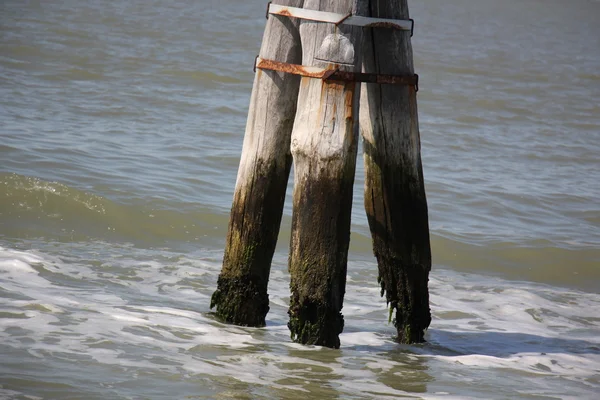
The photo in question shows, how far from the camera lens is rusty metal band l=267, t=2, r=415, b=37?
424 cm

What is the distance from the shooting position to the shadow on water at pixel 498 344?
5105 mm

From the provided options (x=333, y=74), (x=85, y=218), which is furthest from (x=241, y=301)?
(x=85, y=218)

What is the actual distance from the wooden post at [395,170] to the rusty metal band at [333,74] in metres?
0.05

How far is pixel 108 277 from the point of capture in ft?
20.0

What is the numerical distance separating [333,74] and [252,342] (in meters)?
1.58

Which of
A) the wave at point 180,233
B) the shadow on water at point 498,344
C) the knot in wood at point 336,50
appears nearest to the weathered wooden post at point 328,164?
the knot in wood at point 336,50

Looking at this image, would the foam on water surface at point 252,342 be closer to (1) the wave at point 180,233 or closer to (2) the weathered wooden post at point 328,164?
(2) the weathered wooden post at point 328,164

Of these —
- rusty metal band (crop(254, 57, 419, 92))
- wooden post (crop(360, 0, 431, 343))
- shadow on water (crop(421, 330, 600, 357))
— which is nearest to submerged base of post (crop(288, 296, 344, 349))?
wooden post (crop(360, 0, 431, 343))

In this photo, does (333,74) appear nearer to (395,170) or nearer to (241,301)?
(395,170)

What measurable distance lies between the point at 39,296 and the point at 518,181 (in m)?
7.29

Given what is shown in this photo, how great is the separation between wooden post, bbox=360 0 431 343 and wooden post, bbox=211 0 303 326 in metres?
0.43

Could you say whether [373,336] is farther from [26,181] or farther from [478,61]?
[478,61]

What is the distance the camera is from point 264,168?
4.56m

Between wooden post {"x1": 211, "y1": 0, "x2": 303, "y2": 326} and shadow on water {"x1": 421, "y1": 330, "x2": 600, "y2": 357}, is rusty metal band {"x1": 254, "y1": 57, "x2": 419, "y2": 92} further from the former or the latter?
shadow on water {"x1": 421, "y1": 330, "x2": 600, "y2": 357}
